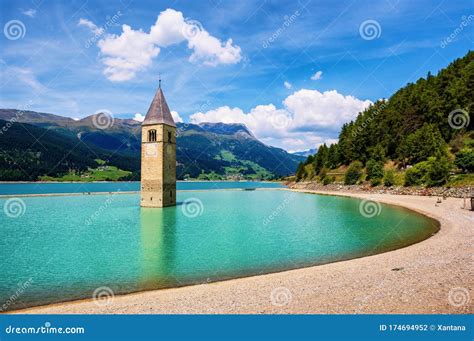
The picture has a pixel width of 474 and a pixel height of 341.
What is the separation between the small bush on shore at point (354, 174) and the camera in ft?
287

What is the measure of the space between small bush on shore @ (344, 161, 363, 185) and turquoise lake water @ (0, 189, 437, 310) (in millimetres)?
51401

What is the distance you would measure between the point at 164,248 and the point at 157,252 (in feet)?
4.20

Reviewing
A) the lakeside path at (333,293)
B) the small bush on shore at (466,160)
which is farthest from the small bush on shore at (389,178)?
the lakeside path at (333,293)

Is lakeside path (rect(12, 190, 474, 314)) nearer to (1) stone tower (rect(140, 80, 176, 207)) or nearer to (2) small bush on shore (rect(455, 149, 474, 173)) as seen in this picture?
(1) stone tower (rect(140, 80, 176, 207))

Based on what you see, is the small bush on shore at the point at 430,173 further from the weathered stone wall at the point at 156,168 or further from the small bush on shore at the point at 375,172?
the weathered stone wall at the point at 156,168

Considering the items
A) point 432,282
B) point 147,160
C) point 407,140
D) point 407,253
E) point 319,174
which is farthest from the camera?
point 319,174

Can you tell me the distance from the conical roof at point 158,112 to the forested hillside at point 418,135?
48.3 m

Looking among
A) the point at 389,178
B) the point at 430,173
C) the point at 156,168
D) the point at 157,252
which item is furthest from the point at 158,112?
the point at 389,178

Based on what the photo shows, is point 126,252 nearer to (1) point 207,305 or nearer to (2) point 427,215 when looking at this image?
(1) point 207,305

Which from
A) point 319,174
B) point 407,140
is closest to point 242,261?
point 407,140

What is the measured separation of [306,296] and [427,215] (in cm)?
3172

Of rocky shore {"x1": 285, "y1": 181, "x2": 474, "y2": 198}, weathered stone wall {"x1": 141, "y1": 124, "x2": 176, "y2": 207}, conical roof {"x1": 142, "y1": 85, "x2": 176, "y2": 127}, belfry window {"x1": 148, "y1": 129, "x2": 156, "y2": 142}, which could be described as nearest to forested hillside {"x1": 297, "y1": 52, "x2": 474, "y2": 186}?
rocky shore {"x1": 285, "y1": 181, "x2": 474, "y2": 198}

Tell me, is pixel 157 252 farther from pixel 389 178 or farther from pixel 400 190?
pixel 389 178

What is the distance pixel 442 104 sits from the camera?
7538 cm
